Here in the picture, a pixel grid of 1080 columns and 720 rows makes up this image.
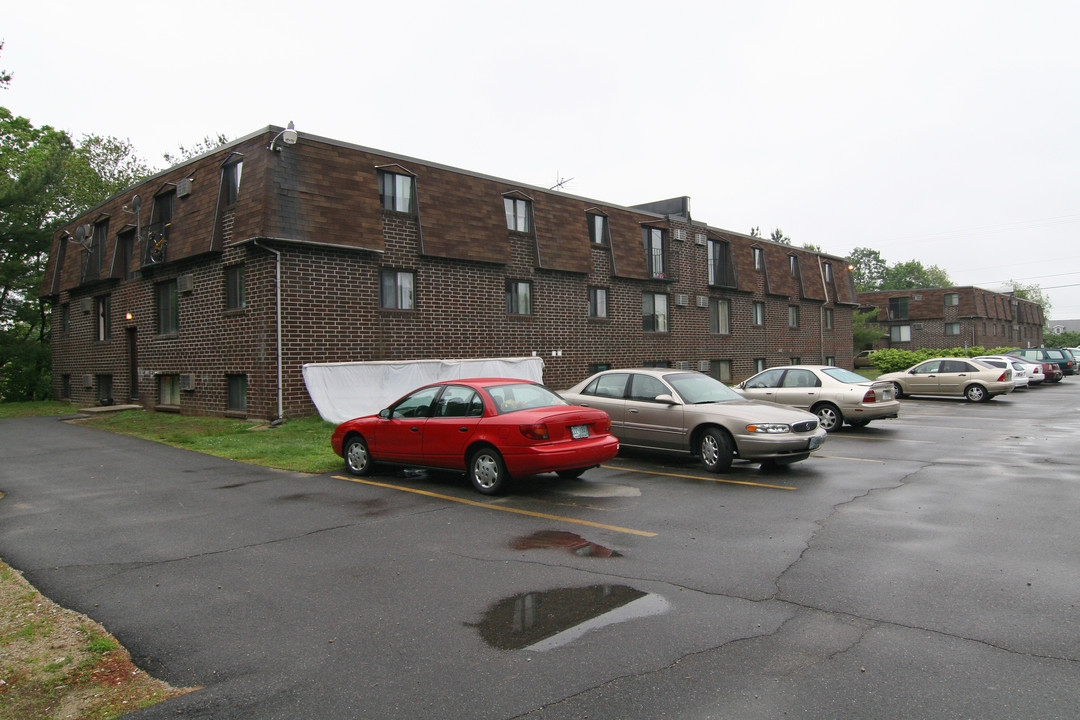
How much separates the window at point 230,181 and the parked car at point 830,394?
46.4 ft

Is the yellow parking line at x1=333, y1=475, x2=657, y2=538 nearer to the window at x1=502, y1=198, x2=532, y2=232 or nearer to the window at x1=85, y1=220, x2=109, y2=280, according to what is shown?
the window at x1=502, y1=198, x2=532, y2=232

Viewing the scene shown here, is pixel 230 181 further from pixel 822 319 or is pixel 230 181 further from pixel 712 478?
pixel 822 319

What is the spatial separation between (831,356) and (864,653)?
1525 inches

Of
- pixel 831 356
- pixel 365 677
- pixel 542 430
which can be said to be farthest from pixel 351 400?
pixel 831 356

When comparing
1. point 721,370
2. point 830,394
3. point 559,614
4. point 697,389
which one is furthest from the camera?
point 721,370

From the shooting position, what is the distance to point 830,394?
607 inches

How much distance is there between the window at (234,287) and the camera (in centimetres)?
1791

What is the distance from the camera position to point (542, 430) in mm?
8492

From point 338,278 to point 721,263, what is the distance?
1951 centimetres

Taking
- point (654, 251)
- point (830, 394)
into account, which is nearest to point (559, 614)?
point (830, 394)

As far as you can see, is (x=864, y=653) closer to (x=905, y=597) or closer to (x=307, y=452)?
(x=905, y=597)

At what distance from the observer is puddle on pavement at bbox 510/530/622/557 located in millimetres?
6195

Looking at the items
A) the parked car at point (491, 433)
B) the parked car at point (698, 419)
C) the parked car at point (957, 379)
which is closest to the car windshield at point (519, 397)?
the parked car at point (491, 433)

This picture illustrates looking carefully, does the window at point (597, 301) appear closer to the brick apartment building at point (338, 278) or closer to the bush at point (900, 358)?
the brick apartment building at point (338, 278)
